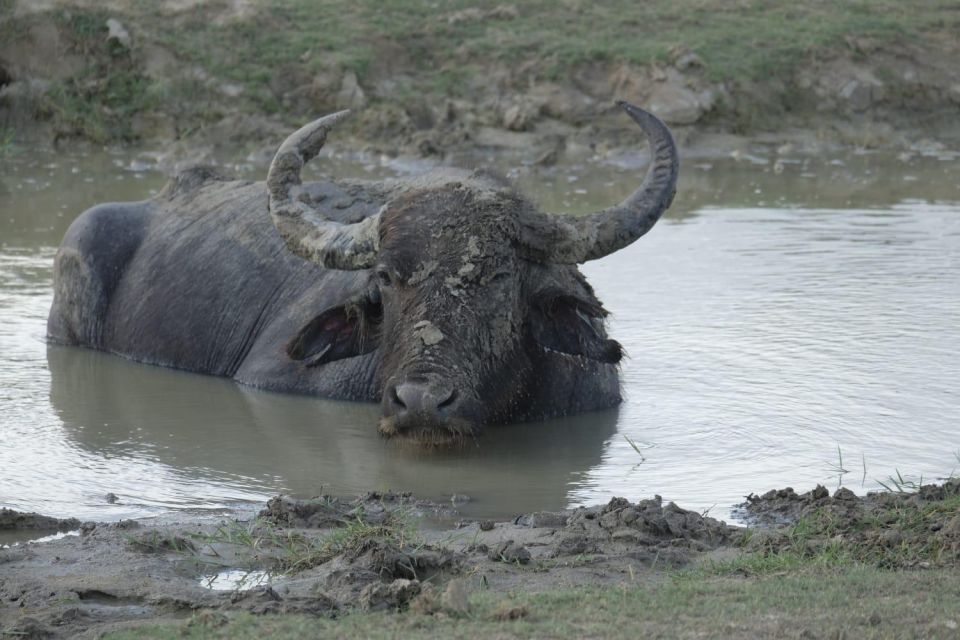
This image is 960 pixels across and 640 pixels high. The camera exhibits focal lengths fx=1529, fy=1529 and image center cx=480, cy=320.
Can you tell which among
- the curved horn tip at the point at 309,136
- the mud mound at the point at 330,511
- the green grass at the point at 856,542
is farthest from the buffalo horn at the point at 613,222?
the green grass at the point at 856,542

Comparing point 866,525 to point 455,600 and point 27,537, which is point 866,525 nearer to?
point 455,600

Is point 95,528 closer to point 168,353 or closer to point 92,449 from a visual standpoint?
point 92,449

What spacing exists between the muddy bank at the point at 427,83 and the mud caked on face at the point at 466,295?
9.72 metres

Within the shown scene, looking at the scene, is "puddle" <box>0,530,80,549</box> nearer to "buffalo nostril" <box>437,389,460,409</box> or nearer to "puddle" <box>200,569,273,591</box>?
"puddle" <box>200,569,273,591</box>

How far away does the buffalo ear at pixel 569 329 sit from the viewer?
279 inches

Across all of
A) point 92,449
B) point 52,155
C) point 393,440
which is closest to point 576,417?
point 393,440

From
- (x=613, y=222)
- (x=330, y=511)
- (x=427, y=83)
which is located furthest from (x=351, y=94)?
(x=330, y=511)

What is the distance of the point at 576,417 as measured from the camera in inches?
293

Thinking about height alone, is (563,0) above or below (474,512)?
above

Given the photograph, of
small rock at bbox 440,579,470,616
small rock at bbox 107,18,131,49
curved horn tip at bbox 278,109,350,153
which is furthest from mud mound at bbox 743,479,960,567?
small rock at bbox 107,18,131,49

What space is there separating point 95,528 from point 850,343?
4660 millimetres

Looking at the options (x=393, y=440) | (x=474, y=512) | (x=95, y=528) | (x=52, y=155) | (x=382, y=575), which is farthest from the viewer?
(x=52, y=155)

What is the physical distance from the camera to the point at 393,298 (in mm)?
6875

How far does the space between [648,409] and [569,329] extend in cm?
61
